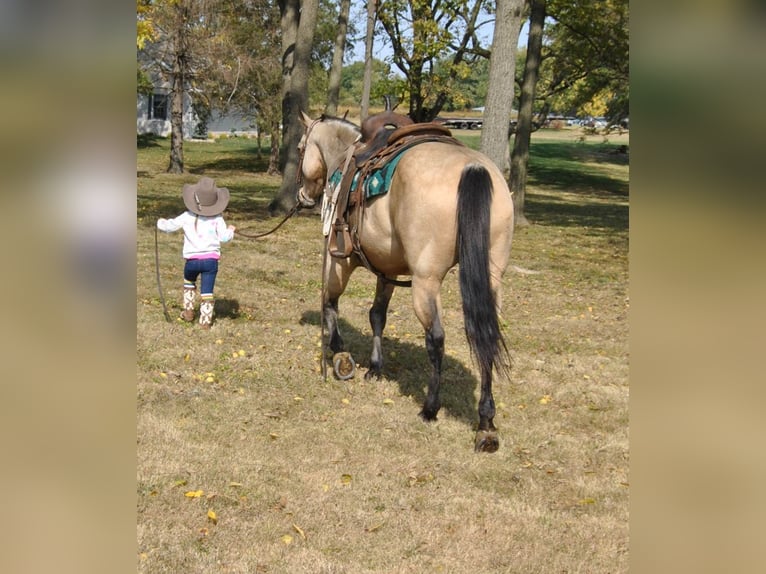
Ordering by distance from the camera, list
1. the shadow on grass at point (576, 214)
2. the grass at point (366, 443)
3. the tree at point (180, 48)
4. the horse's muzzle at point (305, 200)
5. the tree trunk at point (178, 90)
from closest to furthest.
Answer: the grass at point (366, 443) → the horse's muzzle at point (305, 200) → the shadow on grass at point (576, 214) → the tree at point (180, 48) → the tree trunk at point (178, 90)

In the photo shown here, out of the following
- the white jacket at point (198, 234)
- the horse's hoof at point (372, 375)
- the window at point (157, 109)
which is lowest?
the horse's hoof at point (372, 375)

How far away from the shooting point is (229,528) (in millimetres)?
5016

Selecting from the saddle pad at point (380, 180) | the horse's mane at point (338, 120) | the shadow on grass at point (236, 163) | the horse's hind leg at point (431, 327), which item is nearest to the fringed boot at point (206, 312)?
the horse's mane at point (338, 120)

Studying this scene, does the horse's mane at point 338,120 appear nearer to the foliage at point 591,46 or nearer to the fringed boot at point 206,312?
the fringed boot at point 206,312

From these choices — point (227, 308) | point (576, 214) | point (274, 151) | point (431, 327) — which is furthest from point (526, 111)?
point (274, 151)

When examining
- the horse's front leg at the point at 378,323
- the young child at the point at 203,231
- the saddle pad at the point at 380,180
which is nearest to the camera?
the saddle pad at the point at 380,180

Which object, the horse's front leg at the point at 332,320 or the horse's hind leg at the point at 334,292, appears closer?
the horse's hind leg at the point at 334,292

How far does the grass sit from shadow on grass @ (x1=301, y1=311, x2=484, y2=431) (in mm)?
32

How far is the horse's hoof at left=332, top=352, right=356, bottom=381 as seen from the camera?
812 centimetres

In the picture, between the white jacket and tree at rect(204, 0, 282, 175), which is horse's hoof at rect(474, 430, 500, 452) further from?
tree at rect(204, 0, 282, 175)

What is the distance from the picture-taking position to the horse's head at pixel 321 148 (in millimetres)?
8430

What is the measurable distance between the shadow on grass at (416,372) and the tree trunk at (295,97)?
10838mm
